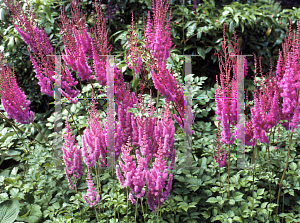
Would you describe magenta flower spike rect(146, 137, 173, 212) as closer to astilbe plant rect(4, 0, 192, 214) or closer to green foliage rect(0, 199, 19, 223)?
astilbe plant rect(4, 0, 192, 214)

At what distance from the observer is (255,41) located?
362 cm

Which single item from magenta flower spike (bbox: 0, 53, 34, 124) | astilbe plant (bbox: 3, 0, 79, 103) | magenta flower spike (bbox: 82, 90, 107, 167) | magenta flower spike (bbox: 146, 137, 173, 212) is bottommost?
magenta flower spike (bbox: 146, 137, 173, 212)

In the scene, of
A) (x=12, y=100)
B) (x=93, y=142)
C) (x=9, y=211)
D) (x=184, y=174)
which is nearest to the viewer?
(x=9, y=211)

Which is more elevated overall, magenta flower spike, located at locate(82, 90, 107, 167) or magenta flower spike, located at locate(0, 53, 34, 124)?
magenta flower spike, located at locate(0, 53, 34, 124)

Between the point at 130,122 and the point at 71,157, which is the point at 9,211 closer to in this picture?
the point at 71,157

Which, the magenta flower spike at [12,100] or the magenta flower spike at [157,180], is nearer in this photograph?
the magenta flower spike at [157,180]

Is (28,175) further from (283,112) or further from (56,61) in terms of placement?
(283,112)

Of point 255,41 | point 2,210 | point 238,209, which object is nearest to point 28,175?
point 2,210

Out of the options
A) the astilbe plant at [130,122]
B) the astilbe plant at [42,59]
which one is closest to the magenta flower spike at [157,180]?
the astilbe plant at [130,122]

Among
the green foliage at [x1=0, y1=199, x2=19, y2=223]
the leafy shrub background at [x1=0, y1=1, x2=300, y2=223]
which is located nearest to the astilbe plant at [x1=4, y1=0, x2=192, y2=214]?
the leafy shrub background at [x1=0, y1=1, x2=300, y2=223]

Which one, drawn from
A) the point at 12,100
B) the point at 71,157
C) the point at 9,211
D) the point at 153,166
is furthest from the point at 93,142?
the point at 12,100

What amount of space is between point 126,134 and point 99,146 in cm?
23

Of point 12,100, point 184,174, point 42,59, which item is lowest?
point 184,174

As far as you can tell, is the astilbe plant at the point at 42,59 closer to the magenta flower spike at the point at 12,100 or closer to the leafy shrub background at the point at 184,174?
the magenta flower spike at the point at 12,100
